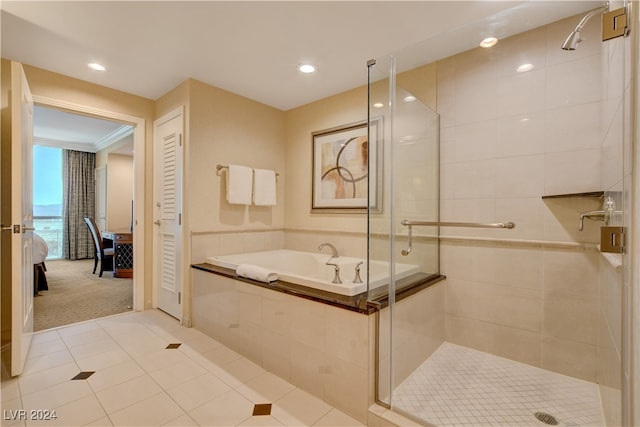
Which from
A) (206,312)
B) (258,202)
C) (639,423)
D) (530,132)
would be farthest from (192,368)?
(530,132)

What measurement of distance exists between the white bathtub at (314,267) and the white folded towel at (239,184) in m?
0.56

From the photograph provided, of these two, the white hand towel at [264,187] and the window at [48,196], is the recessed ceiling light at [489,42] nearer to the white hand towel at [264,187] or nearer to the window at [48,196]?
the white hand towel at [264,187]

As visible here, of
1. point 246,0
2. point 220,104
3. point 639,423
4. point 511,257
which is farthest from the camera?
point 220,104

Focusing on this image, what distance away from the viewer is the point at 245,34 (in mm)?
2014

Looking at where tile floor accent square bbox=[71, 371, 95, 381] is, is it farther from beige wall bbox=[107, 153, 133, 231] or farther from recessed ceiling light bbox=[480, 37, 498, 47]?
beige wall bbox=[107, 153, 133, 231]

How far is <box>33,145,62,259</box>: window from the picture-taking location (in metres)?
5.79

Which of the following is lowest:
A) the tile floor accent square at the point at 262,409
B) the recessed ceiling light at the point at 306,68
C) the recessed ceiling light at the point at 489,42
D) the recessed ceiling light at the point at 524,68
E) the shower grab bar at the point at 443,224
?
the tile floor accent square at the point at 262,409

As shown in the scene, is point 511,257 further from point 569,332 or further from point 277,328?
point 277,328

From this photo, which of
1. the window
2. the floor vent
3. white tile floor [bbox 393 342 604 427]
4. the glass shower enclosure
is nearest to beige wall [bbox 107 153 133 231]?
the window

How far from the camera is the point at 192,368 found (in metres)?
1.96

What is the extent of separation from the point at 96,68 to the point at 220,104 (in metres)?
1.01

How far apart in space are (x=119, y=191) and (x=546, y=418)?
6.98 m

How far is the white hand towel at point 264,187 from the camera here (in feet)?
10.2

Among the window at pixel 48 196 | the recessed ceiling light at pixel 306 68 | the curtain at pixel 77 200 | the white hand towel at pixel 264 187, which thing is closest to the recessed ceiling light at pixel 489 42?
the recessed ceiling light at pixel 306 68
